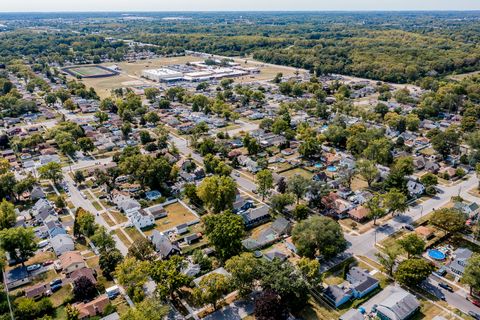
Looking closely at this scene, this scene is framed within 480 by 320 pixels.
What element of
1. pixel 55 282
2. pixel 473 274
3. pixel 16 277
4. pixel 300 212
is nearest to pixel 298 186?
pixel 300 212

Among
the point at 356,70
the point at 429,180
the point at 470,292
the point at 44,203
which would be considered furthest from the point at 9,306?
the point at 356,70

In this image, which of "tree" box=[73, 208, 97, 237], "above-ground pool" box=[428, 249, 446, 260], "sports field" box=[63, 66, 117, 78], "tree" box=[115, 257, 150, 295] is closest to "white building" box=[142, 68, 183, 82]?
"sports field" box=[63, 66, 117, 78]

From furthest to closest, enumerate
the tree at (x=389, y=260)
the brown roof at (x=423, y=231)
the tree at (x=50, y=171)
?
the tree at (x=50, y=171) < the brown roof at (x=423, y=231) < the tree at (x=389, y=260)

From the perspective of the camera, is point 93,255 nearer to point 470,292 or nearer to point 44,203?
point 44,203

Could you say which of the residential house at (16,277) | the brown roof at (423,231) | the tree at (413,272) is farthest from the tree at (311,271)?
the residential house at (16,277)

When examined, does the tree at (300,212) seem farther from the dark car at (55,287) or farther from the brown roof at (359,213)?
the dark car at (55,287)

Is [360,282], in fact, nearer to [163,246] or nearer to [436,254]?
[436,254]
